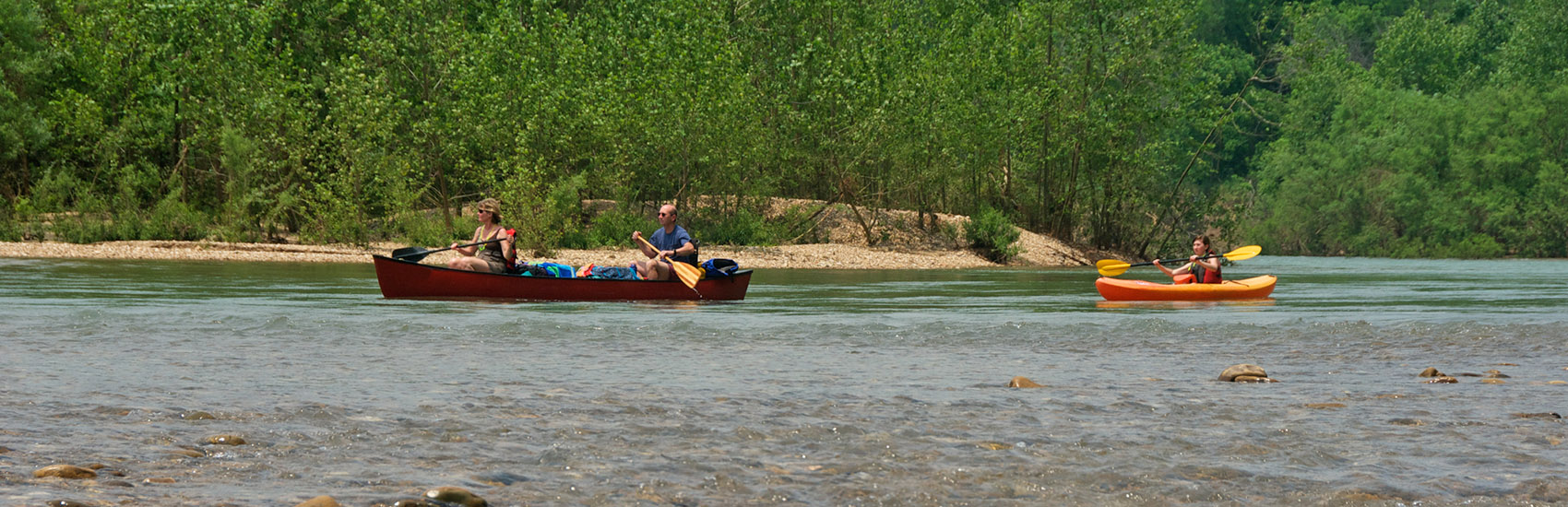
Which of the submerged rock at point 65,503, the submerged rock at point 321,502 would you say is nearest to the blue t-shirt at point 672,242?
the submerged rock at point 321,502

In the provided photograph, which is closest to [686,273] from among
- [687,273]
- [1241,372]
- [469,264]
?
[687,273]

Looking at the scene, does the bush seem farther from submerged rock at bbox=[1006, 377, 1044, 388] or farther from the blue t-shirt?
submerged rock at bbox=[1006, 377, 1044, 388]

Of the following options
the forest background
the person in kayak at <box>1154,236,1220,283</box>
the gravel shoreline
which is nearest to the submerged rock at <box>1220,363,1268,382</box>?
the person in kayak at <box>1154,236,1220,283</box>

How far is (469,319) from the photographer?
49.2 feet

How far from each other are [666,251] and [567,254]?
1419 cm

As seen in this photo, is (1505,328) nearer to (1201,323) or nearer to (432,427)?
(1201,323)

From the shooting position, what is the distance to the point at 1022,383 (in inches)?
356

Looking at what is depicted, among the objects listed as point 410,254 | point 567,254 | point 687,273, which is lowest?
point 567,254

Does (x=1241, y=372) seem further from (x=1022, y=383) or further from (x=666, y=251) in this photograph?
(x=666, y=251)

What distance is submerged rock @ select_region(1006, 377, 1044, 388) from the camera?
9.02 meters

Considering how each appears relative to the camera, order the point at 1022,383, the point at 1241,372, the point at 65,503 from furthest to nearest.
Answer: the point at 1241,372, the point at 1022,383, the point at 65,503

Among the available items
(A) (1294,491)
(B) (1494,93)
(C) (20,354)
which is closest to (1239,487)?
(A) (1294,491)

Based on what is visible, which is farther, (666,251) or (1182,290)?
(1182,290)

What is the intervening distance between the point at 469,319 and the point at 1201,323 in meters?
8.20
